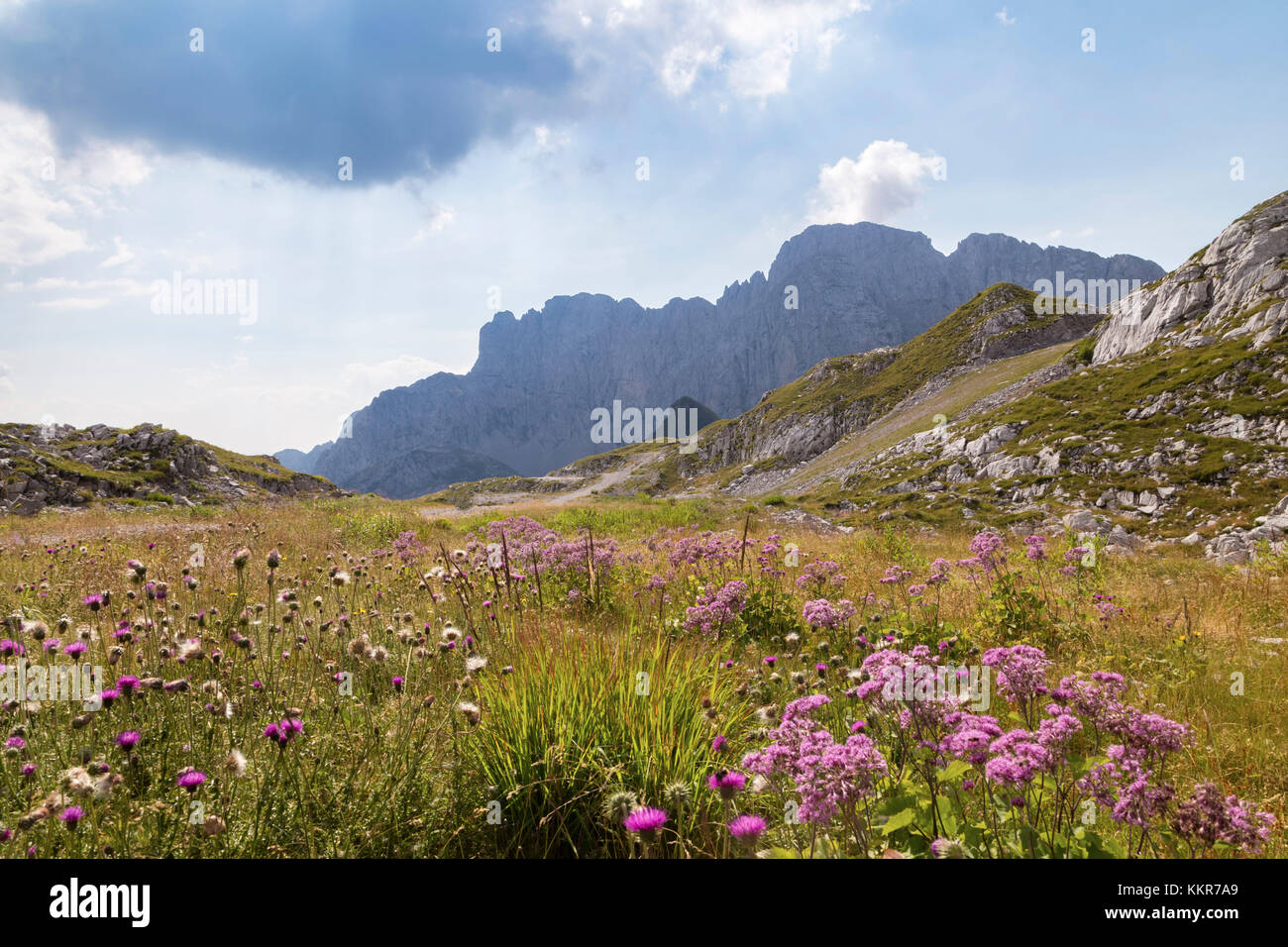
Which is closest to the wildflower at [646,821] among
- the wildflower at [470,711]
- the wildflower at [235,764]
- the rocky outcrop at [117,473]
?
the wildflower at [470,711]

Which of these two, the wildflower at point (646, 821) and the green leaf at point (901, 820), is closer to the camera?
the wildflower at point (646, 821)

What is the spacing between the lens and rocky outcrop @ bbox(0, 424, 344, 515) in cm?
3366

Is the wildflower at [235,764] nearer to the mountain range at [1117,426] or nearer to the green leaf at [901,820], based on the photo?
the green leaf at [901,820]

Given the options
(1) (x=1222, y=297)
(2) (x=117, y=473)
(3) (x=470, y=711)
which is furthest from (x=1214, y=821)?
(1) (x=1222, y=297)

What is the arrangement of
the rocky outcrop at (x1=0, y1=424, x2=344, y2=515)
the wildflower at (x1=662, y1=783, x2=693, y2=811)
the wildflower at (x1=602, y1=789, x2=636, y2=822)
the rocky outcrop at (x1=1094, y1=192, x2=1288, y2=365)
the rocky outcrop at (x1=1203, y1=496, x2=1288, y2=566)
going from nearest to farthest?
the wildflower at (x1=602, y1=789, x2=636, y2=822) → the wildflower at (x1=662, y1=783, x2=693, y2=811) → the rocky outcrop at (x1=1203, y1=496, x2=1288, y2=566) → the rocky outcrop at (x1=0, y1=424, x2=344, y2=515) → the rocky outcrop at (x1=1094, y1=192, x2=1288, y2=365)

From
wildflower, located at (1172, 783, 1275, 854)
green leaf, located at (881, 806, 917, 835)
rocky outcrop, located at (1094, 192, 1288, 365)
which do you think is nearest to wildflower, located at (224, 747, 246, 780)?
green leaf, located at (881, 806, 917, 835)

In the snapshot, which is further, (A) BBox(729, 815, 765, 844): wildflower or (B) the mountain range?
(B) the mountain range

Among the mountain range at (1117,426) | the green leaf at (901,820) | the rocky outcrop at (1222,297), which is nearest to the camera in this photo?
the green leaf at (901,820)

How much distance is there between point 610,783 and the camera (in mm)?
3072

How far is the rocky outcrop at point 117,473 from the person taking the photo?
33656 millimetres

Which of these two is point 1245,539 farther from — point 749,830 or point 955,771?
point 749,830

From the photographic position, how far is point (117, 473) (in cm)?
4388

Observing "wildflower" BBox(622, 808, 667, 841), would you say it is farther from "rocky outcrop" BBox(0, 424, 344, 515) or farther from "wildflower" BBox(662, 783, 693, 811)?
"rocky outcrop" BBox(0, 424, 344, 515)

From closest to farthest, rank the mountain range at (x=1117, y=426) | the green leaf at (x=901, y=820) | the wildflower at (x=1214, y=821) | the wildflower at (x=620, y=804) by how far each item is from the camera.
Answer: the wildflower at (x=1214, y=821), the green leaf at (x=901, y=820), the wildflower at (x=620, y=804), the mountain range at (x=1117, y=426)
